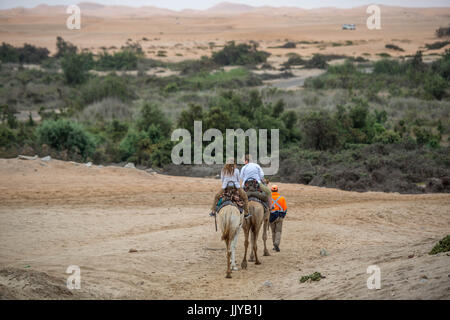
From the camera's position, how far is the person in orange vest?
11172mm

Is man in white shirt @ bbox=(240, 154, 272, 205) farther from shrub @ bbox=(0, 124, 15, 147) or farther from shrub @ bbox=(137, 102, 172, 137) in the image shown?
shrub @ bbox=(0, 124, 15, 147)

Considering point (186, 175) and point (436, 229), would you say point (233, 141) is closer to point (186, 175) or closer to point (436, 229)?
point (186, 175)

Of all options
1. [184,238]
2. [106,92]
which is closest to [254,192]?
[184,238]

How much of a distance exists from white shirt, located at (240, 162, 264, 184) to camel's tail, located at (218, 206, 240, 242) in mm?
916

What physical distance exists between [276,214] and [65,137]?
1667 cm

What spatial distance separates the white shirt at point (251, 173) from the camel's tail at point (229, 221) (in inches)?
36.1

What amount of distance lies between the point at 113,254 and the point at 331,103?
28.0m

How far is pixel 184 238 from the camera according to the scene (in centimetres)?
1241

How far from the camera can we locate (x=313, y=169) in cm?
2180

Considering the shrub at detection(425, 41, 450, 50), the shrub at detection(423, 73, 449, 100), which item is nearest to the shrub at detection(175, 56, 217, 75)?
the shrub at detection(425, 41, 450, 50)

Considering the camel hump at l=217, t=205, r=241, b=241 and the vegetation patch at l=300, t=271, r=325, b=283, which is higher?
the camel hump at l=217, t=205, r=241, b=241

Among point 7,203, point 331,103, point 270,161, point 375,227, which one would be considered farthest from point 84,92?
point 375,227

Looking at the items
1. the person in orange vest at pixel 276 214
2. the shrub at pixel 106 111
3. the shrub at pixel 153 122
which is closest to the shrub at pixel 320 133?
the shrub at pixel 153 122

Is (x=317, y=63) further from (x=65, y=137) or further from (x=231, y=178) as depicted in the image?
(x=231, y=178)
